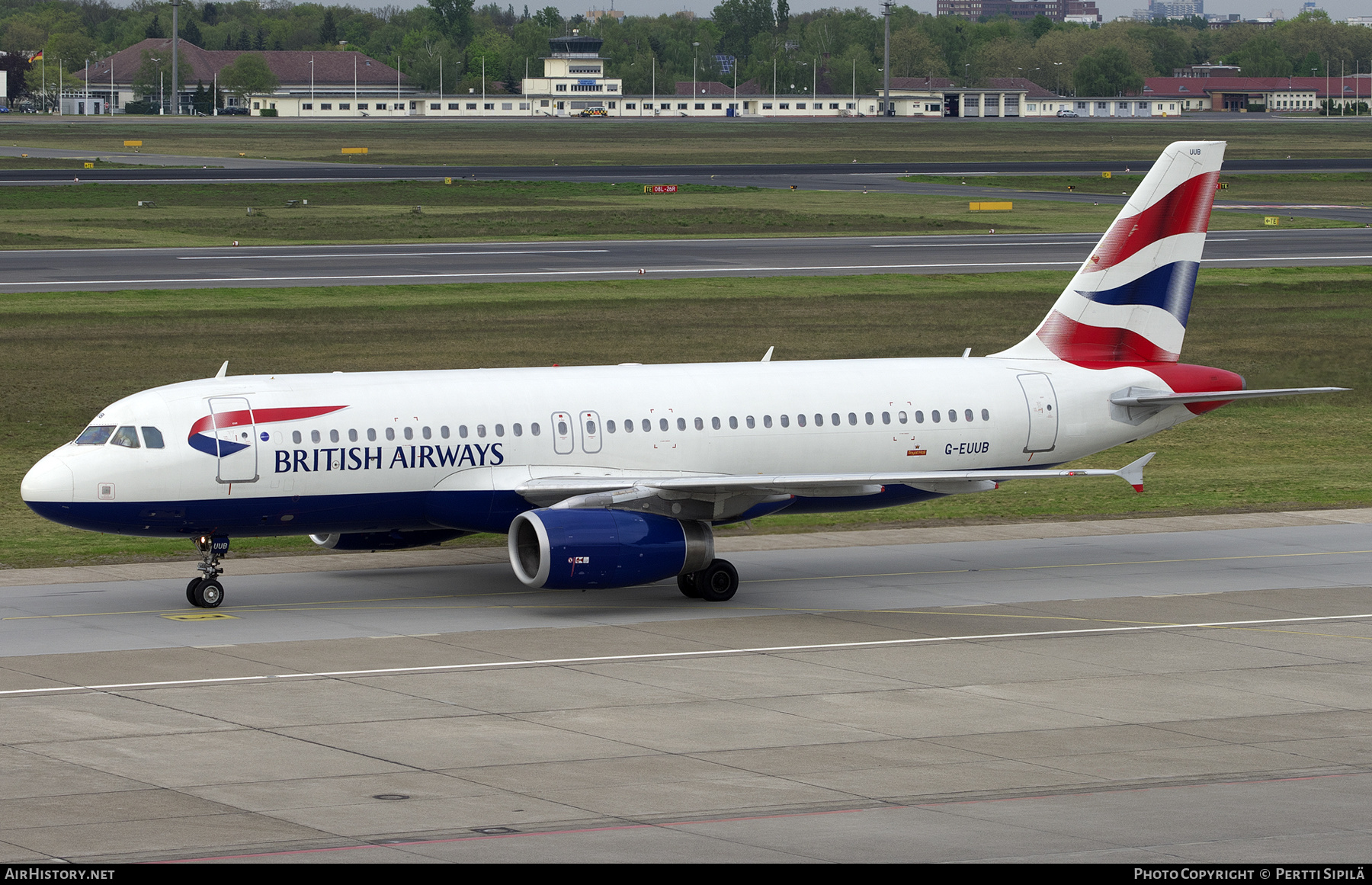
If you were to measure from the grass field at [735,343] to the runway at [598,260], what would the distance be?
321cm

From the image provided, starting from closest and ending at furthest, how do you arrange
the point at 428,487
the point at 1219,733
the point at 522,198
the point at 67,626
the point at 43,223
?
the point at 1219,733, the point at 67,626, the point at 428,487, the point at 43,223, the point at 522,198

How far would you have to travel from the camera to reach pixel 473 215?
11156 centimetres

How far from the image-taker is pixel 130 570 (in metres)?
36.7

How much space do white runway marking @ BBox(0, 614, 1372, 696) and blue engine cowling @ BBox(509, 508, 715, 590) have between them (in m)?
2.65

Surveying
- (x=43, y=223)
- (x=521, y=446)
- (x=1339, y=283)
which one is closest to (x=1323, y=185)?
(x=1339, y=283)

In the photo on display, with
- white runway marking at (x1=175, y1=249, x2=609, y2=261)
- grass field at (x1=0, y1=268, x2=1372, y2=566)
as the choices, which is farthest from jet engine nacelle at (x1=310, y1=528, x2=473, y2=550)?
white runway marking at (x1=175, y1=249, x2=609, y2=261)

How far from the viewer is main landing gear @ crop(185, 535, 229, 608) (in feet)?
107

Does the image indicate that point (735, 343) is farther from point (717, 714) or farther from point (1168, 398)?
point (717, 714)

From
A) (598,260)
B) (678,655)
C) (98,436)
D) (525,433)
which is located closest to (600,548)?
(678,655)

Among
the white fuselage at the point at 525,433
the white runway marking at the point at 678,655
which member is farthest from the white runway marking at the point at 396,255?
the white runway marking at the point at 678,655

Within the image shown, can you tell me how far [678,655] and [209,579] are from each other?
9263 mm

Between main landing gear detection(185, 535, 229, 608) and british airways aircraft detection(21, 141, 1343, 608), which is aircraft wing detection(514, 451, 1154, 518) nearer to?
british airways aircraft detection(21, 141, 1343, 608)

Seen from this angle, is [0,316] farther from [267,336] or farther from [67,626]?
[67,626]

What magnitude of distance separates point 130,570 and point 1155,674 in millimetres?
20499
